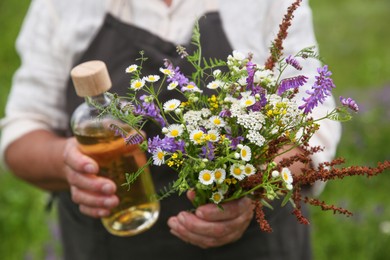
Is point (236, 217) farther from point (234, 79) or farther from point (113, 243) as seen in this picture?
point (113, 243)

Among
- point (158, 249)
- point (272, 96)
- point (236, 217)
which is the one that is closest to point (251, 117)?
point (272, 96)

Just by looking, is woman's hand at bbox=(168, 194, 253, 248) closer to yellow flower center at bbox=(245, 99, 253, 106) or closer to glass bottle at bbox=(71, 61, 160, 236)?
glass bottle at bbox=(71, 61, 160, 236)

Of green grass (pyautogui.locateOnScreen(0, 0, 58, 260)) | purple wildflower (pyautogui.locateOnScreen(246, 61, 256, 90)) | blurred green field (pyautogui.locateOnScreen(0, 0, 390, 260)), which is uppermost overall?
purple wildflower (pyautogui.locateOnScreen(246, 61, 256, 90))

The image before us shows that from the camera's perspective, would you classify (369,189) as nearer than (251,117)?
No

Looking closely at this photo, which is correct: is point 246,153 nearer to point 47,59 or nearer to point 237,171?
point 237,171

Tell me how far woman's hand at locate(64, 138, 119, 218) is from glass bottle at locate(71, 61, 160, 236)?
2 centimetres

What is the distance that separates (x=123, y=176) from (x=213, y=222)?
0.79 ft

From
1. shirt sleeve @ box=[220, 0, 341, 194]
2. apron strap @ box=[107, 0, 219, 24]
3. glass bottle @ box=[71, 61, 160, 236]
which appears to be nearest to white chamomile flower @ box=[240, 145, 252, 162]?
glass bottle @ box=[71, 61, 160, 236]

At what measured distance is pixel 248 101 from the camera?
3.38 ft

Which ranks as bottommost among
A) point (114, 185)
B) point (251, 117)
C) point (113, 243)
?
point (113, 243)

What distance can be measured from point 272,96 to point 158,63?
624 millimetres

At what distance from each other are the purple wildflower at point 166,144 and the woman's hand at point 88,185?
380 millimetres

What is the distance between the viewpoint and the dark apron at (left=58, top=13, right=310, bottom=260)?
160 centimetres

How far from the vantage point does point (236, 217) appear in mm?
1325
